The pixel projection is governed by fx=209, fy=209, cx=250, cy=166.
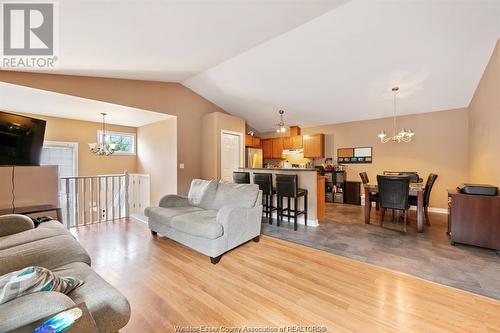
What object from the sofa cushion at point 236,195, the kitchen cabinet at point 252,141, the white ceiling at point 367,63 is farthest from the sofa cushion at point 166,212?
the kitchen cabinet at point 252,141

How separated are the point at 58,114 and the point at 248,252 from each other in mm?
5199

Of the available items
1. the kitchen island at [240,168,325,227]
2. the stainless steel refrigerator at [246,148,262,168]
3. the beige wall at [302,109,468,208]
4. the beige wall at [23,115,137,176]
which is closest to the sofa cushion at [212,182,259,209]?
the kitchen island at [240,168,325,227]

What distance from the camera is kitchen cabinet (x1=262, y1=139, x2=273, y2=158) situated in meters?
7.68

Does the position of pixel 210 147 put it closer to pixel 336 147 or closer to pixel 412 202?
pixel 336 147

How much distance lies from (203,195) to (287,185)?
1.52 m

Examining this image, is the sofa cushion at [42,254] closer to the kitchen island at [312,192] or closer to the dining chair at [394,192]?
the kitchen island at [312,192]

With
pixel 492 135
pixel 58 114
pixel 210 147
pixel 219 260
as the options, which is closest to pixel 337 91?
pixel 492 135

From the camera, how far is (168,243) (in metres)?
3.14

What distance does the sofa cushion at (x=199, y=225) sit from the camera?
253 centimetres

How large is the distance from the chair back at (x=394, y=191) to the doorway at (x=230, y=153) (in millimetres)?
3740

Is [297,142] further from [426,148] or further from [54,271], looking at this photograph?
[54,271]

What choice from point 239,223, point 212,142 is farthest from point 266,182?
point 212,142

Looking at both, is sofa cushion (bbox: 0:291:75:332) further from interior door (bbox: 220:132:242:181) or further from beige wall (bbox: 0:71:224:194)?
interior door (bbox: 220:132:242:181)

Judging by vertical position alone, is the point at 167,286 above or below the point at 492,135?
below
